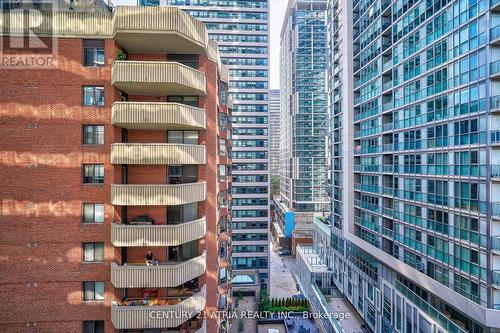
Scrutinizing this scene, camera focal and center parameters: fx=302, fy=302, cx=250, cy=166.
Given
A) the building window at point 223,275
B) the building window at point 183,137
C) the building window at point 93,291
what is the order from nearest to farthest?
1. the building window at point 93,291
2. the building window at point 183,137
3. the building window at point 223,275

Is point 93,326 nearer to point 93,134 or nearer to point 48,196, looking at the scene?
point 48,196

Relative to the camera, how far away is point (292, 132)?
318 feet

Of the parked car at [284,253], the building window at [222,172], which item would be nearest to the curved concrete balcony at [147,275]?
the building window at [222,172]

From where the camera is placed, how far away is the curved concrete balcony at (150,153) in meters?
18.5

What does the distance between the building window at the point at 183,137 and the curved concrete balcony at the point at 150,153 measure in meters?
1.93

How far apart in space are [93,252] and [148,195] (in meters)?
5.04

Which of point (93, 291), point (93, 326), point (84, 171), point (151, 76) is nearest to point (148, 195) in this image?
point (84, 171)

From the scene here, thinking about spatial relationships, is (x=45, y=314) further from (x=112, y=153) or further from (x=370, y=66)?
(x=370, y=66)

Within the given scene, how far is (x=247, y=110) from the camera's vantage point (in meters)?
64.7

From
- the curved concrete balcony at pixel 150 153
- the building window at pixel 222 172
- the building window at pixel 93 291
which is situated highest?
the curved concrete balcony at pixel 150 153

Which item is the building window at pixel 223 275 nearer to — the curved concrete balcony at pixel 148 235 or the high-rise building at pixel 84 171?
the high-rise building at pixel 84 171

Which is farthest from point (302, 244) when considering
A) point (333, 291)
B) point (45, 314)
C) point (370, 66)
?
point (45, 314)

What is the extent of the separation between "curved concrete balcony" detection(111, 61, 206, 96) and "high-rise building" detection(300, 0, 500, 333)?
21.8 metres

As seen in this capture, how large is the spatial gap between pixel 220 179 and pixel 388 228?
23061 millimetres
